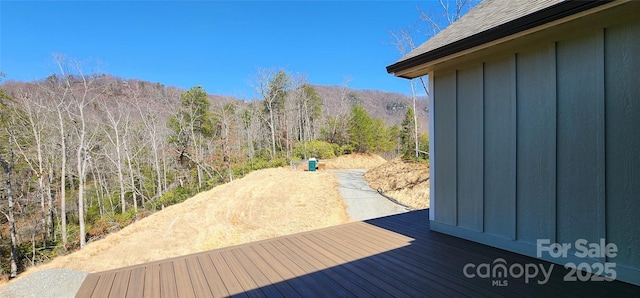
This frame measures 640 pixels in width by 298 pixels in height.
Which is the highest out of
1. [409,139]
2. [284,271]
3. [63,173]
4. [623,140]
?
[623,140]

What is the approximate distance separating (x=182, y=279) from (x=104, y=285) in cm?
59

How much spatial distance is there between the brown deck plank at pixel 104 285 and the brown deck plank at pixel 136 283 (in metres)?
0.13

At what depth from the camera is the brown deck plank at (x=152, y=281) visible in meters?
1.87

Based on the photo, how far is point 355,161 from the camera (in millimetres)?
20078

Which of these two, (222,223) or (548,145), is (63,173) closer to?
(222,223)

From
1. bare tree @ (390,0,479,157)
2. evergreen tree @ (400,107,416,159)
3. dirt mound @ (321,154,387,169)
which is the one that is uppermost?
bare tree @ (390,0,479,157)

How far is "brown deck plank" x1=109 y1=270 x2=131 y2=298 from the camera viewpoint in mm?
1885

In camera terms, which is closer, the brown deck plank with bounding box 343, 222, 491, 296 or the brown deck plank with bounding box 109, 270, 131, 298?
the brown deck plank with bounding box 343, 222, 491, 296

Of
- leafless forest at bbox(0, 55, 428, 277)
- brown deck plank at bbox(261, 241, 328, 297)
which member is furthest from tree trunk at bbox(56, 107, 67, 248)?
brown deck plank at bbox(261, 241, 328, 297)

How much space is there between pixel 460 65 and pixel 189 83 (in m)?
20.2

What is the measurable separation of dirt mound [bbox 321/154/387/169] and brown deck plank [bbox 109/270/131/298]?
1684 centimetres

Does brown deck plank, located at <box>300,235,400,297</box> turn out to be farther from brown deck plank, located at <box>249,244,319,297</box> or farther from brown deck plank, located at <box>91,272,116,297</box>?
brown deck plank, located at <box>91,272,116,297</box>

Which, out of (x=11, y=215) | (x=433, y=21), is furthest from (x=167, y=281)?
(x=11, y=215)

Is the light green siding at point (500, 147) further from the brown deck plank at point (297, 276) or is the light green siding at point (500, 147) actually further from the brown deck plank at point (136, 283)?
the brown deck plank at point (136, 283)
